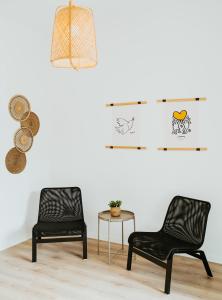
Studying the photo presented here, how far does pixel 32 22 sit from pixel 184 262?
11.3ft

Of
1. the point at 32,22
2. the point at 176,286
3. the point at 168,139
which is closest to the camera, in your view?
the point at 176,286

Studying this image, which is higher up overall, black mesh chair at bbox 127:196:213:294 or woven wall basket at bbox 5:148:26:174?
woven wall basket at bbox 5:148:26:174

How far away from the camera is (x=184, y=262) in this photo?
375cm

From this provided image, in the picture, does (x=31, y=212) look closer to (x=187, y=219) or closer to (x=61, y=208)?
(x=61, y=208)

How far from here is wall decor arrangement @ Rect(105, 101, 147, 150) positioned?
13.4 ft

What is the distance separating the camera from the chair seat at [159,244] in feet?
10.2

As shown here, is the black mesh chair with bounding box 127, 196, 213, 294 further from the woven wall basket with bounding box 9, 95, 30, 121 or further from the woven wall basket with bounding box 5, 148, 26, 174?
the woven wall basket with bounding box 9, 95, 30, 121

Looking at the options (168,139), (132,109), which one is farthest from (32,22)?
(168,139)

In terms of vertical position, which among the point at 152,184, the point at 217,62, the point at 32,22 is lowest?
the point at 152,184

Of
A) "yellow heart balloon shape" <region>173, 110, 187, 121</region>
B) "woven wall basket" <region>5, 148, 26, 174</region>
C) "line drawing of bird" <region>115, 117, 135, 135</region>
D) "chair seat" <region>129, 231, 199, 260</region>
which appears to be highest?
"yellow heart balloon shape" <region>173, 110, 187, 121</region>

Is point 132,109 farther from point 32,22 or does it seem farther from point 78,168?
point 32,22

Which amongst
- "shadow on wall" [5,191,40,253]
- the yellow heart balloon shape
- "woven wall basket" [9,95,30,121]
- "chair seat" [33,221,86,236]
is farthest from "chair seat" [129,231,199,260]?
"woven wall basket" [9,95,30,121]

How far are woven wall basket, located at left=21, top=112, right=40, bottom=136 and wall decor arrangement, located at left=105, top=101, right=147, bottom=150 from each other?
984 mm

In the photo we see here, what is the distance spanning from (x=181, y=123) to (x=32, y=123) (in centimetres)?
192
